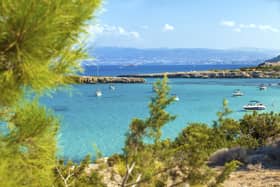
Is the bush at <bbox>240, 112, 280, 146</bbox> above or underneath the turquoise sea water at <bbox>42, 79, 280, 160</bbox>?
above

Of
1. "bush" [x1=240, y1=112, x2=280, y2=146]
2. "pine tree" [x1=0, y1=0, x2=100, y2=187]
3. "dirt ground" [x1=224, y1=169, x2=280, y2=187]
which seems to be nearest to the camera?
"pine tree" [x1=0, y1=0, x2=100, y2=187]

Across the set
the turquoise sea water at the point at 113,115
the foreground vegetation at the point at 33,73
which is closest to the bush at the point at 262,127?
the turquoise sea water at the point at 113,115

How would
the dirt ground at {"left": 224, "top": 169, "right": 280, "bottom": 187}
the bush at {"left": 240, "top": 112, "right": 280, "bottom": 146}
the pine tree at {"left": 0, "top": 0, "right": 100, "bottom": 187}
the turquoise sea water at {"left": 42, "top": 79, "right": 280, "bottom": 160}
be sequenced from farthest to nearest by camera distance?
the turquoise sea water at {"left": 42, "top": 79, "right": 280, "bottom": 160}, the bush at {"left": 240, "top": 112, "right": 280, "bottom": 146}, the dirt ground at {"left": 224, "top": 169, "right": 280, "bottom": 187}, the pine tree at {"left": 0, "top": 0, "right": 100, "bottom": 187}

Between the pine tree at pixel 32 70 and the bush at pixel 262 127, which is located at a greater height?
the pine tree at pixel 32 70

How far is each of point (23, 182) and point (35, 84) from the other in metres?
0.85

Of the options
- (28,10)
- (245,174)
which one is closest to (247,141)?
(245,174)

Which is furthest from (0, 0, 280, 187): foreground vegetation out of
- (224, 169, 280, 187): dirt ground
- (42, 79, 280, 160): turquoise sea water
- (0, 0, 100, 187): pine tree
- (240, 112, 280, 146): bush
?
(240, 112, 280, 146): bush

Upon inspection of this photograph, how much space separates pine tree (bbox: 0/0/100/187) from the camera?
2045mm

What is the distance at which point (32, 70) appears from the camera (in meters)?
2.23

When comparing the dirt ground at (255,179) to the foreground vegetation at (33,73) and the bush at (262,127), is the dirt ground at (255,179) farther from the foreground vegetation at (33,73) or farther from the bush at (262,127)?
the foreground vegetation at (33,73)

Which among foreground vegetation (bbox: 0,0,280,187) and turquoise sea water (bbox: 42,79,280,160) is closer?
foreground vegetation (bbox: 0,0,280,187)

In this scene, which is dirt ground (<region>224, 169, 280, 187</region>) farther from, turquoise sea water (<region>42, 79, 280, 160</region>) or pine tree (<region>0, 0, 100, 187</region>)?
A: pine tree (<region>0, 0, 100, 187</region>)

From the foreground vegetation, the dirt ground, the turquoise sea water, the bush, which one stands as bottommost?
the turquoise sea water

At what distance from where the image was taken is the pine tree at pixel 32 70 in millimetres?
2045
